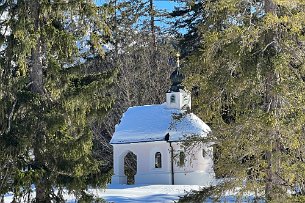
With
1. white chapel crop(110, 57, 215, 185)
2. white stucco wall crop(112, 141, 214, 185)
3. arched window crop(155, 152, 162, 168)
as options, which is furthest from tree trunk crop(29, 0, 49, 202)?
arched window crop(155, 152, 162, 168)

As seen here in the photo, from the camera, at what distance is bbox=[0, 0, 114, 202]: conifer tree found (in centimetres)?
1146

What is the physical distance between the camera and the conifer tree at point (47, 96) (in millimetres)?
11461

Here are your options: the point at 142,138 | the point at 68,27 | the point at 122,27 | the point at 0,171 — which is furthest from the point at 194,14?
the point at 0,171

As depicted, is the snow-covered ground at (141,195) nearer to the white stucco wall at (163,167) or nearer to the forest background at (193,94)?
the white stucco wall at (163,167)

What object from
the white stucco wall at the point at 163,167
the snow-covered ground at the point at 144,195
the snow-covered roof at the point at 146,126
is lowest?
the snow-covered ground at the point at 144,195

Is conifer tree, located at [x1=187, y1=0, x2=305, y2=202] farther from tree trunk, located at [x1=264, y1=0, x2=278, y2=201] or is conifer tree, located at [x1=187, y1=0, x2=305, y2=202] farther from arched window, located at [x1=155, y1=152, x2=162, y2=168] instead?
arched window, located at [x1=155, y1=152, x2=162, y2=168]

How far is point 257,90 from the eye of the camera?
942 centimetres

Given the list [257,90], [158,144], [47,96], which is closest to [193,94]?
[257,90]

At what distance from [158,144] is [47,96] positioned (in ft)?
48.5

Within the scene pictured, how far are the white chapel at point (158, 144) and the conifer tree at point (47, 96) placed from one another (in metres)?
13.0

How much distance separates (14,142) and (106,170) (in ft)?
7.60

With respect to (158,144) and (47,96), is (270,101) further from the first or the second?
(158,144)

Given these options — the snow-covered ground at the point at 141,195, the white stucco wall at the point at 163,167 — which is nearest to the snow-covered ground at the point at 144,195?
the snow-covered ground at the point at 141,195

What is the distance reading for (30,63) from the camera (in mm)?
12469
